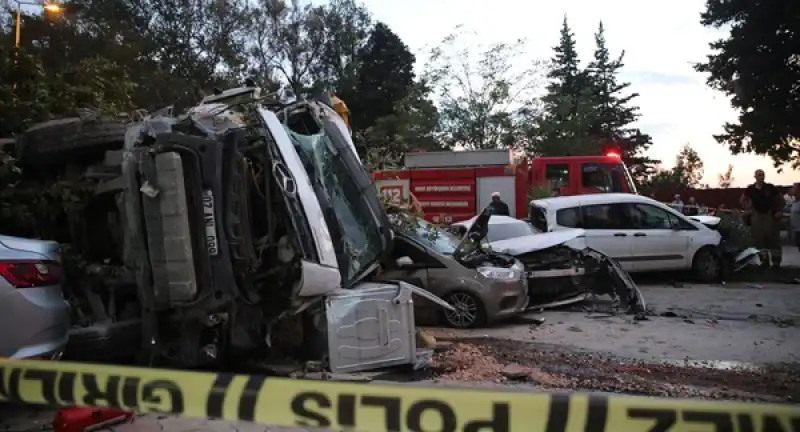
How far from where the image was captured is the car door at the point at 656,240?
1105cm

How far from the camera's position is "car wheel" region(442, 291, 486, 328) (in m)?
7.70

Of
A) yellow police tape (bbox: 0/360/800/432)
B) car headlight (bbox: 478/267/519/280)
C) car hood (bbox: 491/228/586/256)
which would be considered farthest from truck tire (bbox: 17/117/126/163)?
car hood (bbox: 491/228/586/256)

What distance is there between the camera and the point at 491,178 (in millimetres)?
15766

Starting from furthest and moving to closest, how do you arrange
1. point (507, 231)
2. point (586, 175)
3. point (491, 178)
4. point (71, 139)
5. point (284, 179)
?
point (491, 178), point (586, 175), point (507, 231), point (71, 139), point (284, 179)

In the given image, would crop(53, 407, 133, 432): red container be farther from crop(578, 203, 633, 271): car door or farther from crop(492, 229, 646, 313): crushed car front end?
crop(578, 203, 633, 271): car door

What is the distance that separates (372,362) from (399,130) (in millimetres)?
27561

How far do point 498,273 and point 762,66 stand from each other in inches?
619

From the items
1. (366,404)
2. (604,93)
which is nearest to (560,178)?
(366,404)

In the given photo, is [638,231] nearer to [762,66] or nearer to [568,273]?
[568,273]

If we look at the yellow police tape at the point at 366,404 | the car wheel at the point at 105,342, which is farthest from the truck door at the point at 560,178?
the yellow police tape at the point at 366,404

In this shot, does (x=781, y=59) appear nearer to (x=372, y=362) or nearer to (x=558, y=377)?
(x=558, y=377)

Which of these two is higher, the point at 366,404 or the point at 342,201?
the point at 342,201

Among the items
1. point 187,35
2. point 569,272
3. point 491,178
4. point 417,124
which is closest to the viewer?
point 569,272

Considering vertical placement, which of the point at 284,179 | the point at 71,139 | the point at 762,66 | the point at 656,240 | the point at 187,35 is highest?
the point at 187,35
